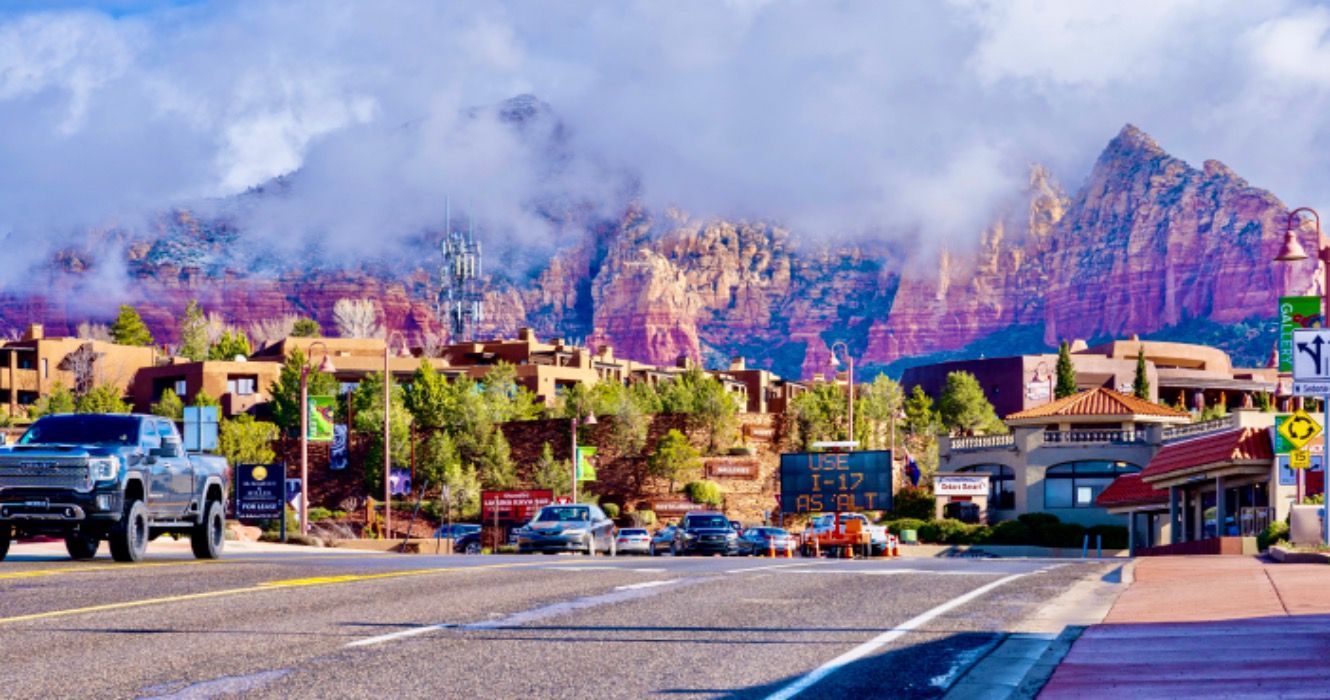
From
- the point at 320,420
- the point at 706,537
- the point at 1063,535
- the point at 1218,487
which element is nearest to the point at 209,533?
the point at 706,537

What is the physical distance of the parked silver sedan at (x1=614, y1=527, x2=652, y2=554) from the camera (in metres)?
63.3


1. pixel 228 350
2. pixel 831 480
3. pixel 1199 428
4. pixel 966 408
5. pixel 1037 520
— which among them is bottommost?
pixel 1037 520

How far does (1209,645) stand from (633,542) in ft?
164

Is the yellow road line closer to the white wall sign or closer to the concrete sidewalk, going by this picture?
the concrete sidewalk

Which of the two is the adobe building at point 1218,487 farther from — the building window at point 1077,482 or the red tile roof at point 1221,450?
the building window at point 1077,482

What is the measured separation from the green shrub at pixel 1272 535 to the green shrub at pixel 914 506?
5742cm

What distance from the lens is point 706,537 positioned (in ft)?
195

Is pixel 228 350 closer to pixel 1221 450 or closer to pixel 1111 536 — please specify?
pixel 1111 536

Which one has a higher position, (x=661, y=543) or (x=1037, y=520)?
(x=661, y=543)

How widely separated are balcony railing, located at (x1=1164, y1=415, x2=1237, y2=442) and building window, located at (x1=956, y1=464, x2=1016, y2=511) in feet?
29.1

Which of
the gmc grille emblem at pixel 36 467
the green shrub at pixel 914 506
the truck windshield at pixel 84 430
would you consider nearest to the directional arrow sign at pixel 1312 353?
the truck windshield at pixel 84 430

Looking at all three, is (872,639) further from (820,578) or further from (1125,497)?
(1125,497)

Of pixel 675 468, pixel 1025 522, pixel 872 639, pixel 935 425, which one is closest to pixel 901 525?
pixel 1025 522

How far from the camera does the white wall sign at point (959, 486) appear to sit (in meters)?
98.9
